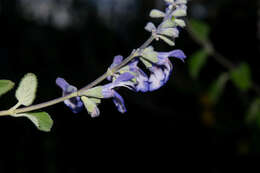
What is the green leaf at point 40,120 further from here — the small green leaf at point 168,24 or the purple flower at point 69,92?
the small green leaf at point 168,24

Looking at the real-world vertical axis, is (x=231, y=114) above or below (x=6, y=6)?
below

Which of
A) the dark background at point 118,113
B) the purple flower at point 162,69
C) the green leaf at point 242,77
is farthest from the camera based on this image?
the dark background at point 118,113

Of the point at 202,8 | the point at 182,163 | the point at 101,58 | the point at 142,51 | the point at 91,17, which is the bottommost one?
the point at 182,163

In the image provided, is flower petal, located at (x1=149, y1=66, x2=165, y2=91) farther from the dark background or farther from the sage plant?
the dark background

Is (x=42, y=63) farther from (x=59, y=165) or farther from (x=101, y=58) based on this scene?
(x=59, y=165)

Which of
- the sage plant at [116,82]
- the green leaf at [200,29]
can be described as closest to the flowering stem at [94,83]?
the sage plant at [116,82]

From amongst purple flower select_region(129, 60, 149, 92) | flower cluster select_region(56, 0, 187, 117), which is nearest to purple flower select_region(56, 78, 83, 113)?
flower cluster select_region(56, 0, 187, 117)

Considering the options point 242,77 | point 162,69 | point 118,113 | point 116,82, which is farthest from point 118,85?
point 118,113

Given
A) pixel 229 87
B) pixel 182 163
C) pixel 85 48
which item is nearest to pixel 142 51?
pixel 182 163
